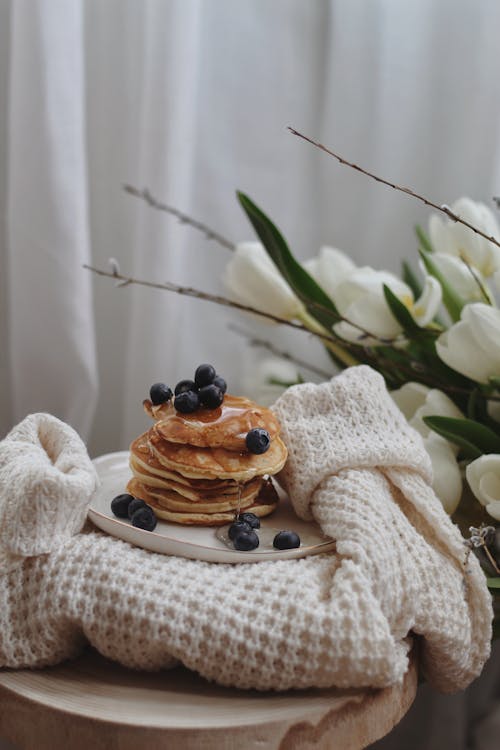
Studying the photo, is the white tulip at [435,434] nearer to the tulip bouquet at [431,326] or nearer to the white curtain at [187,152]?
the tulip bouquet at [431,326]

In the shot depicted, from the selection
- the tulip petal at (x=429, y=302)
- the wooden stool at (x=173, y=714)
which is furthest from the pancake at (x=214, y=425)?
the tulip petal at (x=429, y=302)

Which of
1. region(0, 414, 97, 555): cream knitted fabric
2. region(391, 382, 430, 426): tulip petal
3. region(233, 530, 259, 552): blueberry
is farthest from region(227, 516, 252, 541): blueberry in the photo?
region(391, 382, 430, 426): tulip petal

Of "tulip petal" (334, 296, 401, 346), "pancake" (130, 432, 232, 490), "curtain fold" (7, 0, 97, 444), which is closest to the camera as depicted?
"pancake" (130, 432, 232, 490)

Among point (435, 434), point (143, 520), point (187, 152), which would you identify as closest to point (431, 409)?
point (435, 434)

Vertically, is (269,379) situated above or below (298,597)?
below

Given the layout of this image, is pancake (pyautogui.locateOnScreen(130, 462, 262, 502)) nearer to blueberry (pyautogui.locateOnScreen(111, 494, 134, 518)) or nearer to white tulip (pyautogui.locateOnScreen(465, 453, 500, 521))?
blueberry (pyautogui.locateOnScreen(111, 494, 134, 518))

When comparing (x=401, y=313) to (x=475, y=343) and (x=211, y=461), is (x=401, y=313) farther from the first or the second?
(x=211, y=461)
